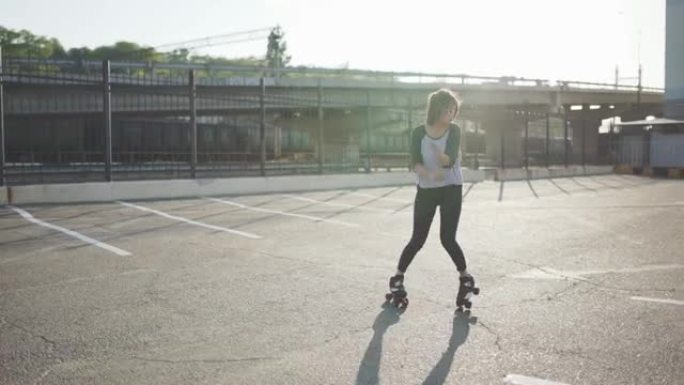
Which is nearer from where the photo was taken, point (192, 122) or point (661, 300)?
point (661, 300)

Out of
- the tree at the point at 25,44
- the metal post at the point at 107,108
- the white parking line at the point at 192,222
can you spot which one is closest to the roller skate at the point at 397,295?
the white parking line at the point at 192,222

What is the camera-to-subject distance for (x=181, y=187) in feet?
49.3

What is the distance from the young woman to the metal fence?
1067cm

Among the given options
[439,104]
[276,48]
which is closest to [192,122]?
[439,104]

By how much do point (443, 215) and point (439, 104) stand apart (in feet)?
3.03

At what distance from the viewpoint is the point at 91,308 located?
4.75 m

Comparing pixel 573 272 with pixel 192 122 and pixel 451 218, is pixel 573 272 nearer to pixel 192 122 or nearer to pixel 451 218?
pixel 451 218

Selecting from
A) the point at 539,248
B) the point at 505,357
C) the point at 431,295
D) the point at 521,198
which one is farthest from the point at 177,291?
the point at 521,198

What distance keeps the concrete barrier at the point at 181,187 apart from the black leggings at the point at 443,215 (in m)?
10.6

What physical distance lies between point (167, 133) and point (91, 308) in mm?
25203

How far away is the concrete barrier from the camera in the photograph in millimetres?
13086

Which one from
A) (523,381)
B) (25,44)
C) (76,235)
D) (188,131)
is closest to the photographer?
(523,381)

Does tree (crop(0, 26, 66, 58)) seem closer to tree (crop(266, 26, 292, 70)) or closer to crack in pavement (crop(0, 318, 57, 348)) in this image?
tree (crop(266, 26, 292, 70))

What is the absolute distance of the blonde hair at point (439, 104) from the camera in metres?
4.87
